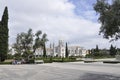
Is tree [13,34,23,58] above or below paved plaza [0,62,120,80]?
above

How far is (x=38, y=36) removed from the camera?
104375 millimetres

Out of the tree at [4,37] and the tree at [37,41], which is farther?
the tree at [37,41]

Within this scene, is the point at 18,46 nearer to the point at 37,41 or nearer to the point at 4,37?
the point at 37,41

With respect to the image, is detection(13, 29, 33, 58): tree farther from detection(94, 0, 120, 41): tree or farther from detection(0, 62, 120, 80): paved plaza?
detection(94, 0, 120, 41): tree

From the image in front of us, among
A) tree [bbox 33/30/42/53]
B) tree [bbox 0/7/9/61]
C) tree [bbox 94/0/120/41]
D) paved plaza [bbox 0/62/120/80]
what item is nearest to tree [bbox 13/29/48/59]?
tree [bbox 33/30/42/53]

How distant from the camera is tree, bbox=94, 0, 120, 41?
24469 mm

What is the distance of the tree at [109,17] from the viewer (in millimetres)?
24469

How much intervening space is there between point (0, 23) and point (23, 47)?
54.5ft

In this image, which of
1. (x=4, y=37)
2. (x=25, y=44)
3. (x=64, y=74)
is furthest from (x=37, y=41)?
(x=64, y=74)

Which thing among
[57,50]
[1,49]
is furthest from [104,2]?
[57,50]

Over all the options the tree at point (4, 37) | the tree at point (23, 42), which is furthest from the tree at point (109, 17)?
the tree at point (23, 42)

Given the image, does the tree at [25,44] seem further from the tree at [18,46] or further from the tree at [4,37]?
the tree at [4,37]

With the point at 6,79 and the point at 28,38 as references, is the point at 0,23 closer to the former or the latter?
the point at 28,38

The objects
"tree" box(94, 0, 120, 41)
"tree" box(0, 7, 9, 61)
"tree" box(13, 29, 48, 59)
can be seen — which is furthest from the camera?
"tree" box(13, 29, 48, 59)
